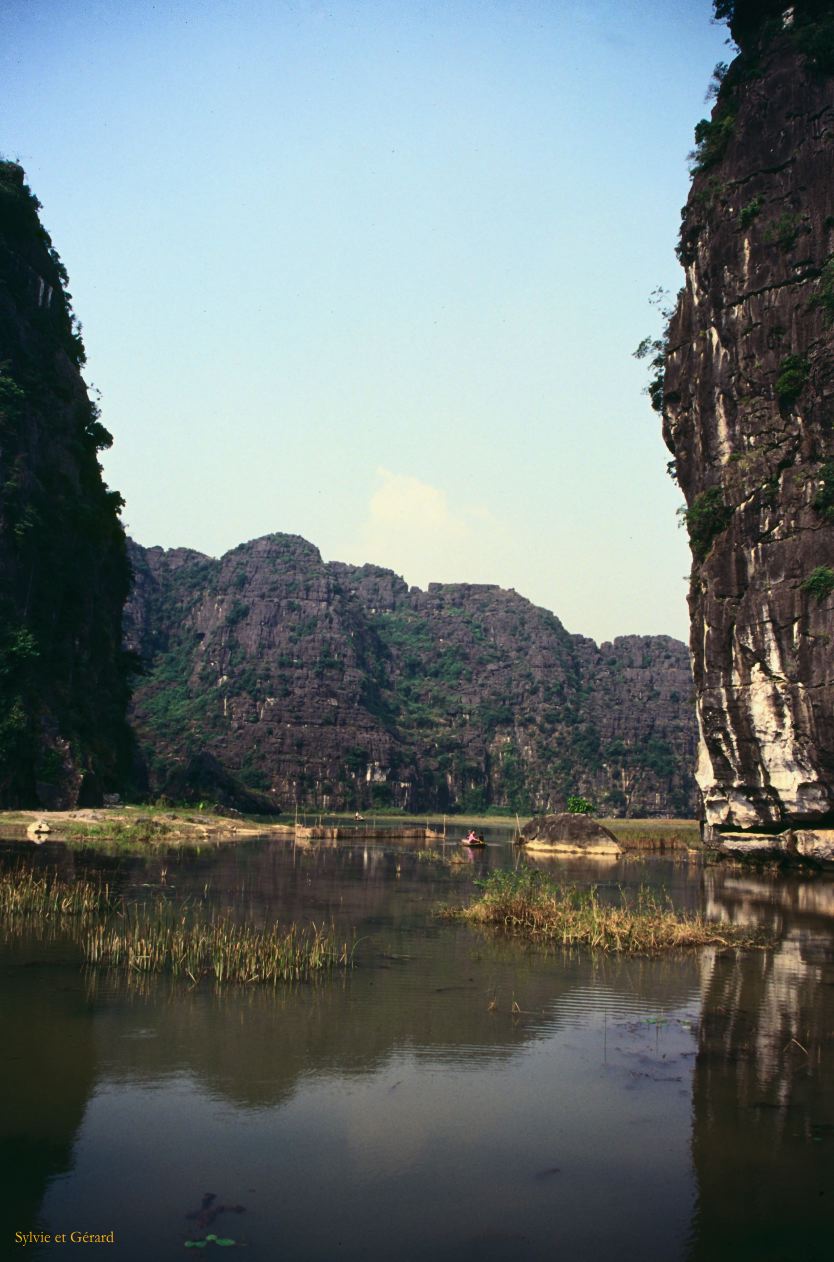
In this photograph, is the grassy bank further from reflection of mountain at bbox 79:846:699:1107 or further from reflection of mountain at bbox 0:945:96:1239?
reflection of mountain at bbox 0:945:96:1239

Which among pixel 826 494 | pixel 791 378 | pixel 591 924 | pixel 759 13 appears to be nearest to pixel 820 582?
pixel 826 494

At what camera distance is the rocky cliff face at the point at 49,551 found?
4781cm

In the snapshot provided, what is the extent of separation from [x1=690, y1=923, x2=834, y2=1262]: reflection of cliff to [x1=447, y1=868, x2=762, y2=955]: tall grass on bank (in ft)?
8.70

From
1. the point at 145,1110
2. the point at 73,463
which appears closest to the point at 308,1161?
the point at 145,1110

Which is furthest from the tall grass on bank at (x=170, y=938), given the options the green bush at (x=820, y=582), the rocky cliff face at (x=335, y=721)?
the rocky cliff face at (x=335, y=721)

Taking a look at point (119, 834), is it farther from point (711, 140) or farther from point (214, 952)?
point (711, 140)

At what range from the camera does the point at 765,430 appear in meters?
38.4

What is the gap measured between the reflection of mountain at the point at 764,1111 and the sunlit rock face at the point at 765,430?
21182 mm

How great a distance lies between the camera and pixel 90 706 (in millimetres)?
55812

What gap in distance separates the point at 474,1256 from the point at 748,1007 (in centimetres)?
804

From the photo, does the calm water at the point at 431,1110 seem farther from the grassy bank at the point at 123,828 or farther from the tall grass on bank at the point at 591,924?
the grassy bank at the point at 123,828

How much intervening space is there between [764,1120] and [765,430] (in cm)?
3379

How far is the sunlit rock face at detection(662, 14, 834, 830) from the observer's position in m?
35.7

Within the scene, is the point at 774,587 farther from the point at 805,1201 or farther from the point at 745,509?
the point at 805,1201
